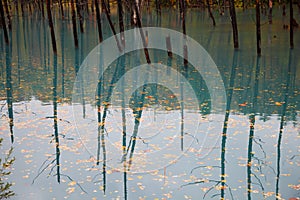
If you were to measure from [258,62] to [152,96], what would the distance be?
513 centimetres

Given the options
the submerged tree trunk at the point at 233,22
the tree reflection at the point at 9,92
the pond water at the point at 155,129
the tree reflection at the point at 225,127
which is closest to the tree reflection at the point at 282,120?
the pond water at the point at 155,129

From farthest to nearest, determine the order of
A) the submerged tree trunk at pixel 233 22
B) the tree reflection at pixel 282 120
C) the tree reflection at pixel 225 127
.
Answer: the submerged tree trunk at pixel 233 22 < the tree reflection at pixel 282 120 < the tree reflection at pixel 225 127

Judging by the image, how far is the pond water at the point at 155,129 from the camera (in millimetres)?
5438

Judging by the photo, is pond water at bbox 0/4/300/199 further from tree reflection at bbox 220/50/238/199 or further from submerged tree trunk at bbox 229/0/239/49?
submerged tree trunk at bbox 229/0/239/49

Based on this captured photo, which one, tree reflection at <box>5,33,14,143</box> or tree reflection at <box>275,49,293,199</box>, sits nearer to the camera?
tree reflection at <box>275,49,293,199</box>

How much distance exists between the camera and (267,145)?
665 cm

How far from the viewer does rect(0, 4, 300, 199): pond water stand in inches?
214

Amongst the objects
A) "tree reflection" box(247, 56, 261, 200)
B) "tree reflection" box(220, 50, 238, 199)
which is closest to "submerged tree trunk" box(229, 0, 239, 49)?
"tree reflection" box(220, 50, 238, 199)

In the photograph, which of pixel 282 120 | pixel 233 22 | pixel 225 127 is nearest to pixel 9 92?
pixel 225 127

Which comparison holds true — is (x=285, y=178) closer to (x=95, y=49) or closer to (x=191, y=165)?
(x=191, y=165)

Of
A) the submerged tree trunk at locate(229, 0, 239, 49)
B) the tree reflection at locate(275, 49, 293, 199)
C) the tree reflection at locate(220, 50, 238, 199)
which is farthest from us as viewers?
the submerged tree trunk at locate(229, 0, 239, 49)

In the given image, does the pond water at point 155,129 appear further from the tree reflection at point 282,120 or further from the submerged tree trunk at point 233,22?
the submerged tree trunk at point 233,22

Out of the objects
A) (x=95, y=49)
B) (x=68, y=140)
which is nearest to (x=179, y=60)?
(x=95, y=49)

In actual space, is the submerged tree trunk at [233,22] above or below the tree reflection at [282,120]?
above
